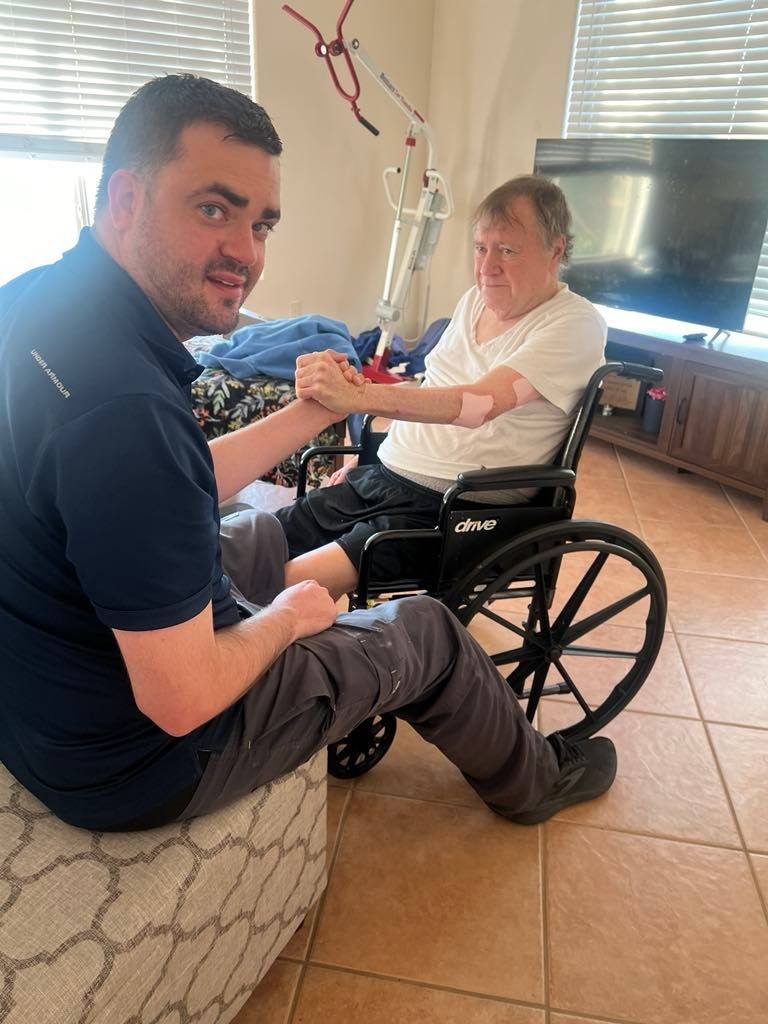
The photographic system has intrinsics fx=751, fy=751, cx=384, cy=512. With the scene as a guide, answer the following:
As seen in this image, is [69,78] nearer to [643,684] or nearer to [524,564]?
[524,564]

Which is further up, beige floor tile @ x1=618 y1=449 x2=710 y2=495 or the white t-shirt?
the white t-shirt

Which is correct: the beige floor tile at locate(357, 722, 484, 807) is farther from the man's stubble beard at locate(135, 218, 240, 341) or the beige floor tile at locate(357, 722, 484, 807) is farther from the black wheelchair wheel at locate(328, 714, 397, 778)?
the man's stubble beard at locate(135, 218, 240, 341)

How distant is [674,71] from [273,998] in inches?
139

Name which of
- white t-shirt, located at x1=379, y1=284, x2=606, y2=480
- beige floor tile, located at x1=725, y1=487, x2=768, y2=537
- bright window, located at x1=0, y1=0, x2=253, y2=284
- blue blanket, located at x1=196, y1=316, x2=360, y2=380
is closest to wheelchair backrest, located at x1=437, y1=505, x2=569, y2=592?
white t-shirt, located at x1=379, y1=284, x2=606, y2=480

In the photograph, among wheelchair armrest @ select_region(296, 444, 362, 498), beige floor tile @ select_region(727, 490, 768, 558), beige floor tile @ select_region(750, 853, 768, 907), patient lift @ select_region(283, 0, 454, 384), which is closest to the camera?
beige floor tile @ select_region(750, 853, 768, 907)

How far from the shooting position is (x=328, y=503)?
5.32 feet

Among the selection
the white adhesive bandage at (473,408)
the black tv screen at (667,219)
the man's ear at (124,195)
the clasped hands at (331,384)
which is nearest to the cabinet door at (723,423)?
the black tv screen at (667,219)

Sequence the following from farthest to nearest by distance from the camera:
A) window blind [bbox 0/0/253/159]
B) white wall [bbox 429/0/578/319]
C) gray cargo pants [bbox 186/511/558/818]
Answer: white wall [bbox 429/0/578/319]
window blind [bbox 0/0/253/159]
gray cargo pants [bbox 186/511/558/818]

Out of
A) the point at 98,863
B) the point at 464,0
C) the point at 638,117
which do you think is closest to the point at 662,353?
the point at 638,117

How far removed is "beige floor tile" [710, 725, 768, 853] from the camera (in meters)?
1.47

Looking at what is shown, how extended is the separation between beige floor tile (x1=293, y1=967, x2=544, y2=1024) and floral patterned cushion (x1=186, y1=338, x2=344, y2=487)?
1289mm

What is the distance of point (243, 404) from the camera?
210 centimetres

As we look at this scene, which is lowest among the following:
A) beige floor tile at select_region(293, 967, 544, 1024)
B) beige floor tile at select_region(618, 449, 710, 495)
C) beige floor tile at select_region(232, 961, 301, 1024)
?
beige floor tile at select_region(232, 961, 301, 1024)

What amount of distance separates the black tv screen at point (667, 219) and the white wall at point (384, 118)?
1.59 ft
